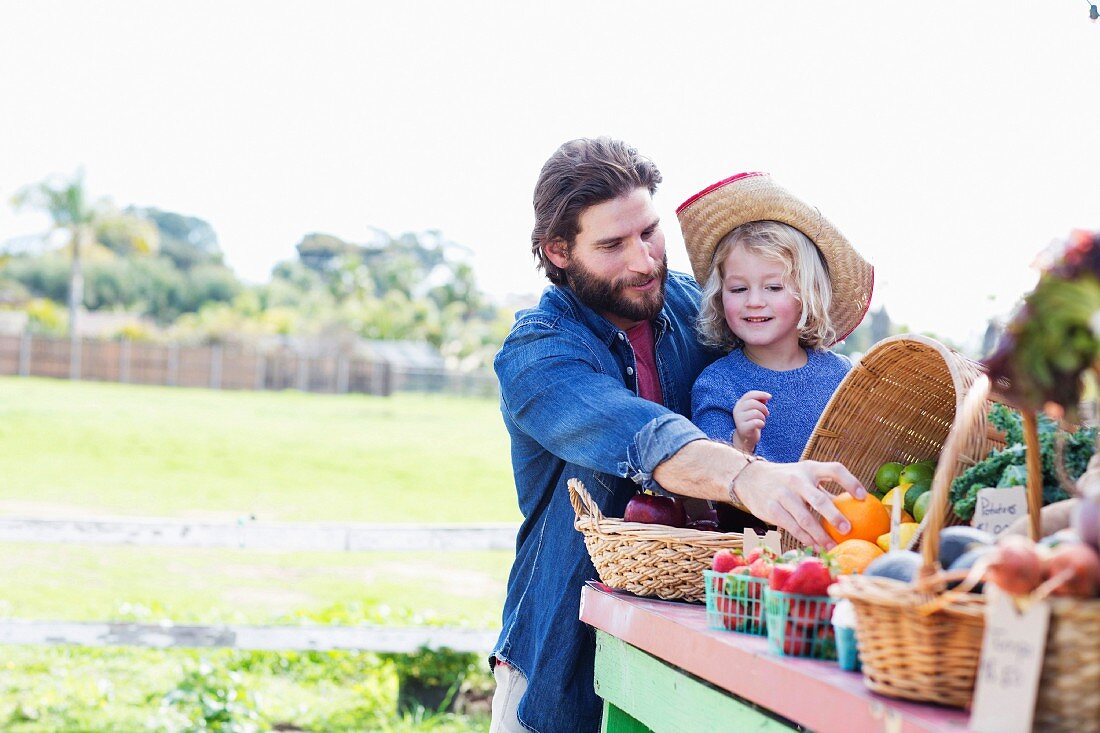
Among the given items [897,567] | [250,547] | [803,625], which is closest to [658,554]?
[803,625]

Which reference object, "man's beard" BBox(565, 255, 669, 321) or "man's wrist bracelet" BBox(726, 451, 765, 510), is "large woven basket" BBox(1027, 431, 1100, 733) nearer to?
"man's wrist bracelet" BBox(726, 451, 765, 510)

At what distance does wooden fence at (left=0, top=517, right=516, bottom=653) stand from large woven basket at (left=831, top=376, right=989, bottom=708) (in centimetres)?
428

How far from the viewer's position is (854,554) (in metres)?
1.60

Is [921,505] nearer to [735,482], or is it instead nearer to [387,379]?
[735,482]

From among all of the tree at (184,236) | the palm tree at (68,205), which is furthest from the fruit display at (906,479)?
the tree at (184,236)

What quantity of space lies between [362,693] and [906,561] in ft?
17.2

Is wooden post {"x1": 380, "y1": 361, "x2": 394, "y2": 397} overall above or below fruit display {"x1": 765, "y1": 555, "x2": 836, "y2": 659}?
below

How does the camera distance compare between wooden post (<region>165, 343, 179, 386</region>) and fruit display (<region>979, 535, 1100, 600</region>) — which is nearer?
fruit display (<region>979, 535, 1100, 600</region>)

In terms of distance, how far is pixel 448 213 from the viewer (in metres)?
87.7

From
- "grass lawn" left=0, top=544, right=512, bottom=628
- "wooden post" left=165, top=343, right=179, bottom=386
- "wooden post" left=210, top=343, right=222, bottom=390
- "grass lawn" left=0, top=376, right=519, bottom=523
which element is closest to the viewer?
"grass lawn" left=0, top=544, right=512, bottom=628

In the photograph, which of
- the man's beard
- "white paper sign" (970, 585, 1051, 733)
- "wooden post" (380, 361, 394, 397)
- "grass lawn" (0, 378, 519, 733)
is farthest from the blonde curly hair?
"wooden post" (380, 361, 394, 397)

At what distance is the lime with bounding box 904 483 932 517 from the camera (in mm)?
1825

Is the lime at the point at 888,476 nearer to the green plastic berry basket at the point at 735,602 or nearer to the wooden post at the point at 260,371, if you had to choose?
the green plastic berry basket at the point at 735,602

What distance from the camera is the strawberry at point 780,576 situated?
1.41m
